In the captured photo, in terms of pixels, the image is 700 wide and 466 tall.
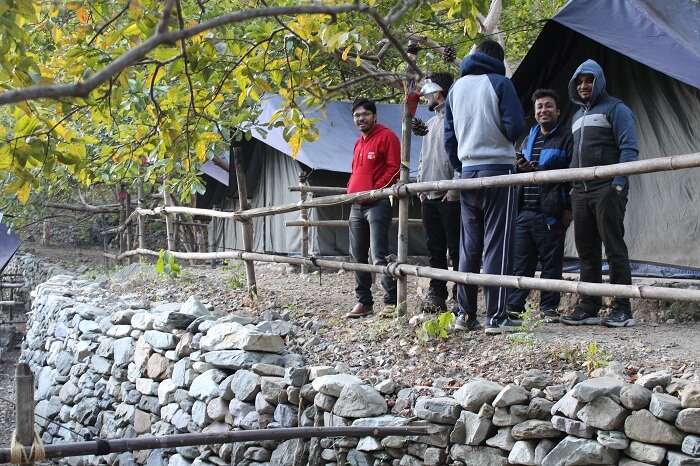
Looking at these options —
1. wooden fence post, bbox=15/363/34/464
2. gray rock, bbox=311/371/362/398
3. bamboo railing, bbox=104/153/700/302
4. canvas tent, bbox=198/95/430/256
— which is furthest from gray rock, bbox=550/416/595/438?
canvas tent, bbox=198/95/430/256

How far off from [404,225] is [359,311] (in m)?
0.81

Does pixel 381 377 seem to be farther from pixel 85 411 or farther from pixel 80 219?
pixel 80 219

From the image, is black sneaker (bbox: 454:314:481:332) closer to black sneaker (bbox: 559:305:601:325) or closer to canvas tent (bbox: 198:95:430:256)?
black sneaker (bbox: 559:305:601:325)

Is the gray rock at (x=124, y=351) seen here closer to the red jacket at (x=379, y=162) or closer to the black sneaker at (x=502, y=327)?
the red jacket at (x=379, y=162)

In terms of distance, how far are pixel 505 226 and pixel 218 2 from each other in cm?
527

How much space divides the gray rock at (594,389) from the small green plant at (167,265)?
5353mm

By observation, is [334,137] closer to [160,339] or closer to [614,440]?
[160,339]

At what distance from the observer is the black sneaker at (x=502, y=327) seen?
464cm

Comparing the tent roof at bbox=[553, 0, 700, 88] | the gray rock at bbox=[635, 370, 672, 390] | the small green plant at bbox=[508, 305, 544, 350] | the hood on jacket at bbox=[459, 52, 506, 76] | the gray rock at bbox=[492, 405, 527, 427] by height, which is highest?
the tent roof at bbox=[553, 0, 700, 88]

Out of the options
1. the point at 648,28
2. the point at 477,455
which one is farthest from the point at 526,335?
the point at 648,28

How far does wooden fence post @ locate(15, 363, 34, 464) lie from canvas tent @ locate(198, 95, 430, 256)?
6876 millimetres

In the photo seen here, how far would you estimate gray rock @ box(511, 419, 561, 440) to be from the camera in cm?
350

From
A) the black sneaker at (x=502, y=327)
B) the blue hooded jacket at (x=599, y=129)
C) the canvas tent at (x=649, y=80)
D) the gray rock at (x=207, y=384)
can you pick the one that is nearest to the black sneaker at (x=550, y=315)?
the black sneaker at (x=502, y=327)

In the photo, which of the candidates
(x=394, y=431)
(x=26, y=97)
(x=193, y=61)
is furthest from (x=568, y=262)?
(x=26, y=97)
